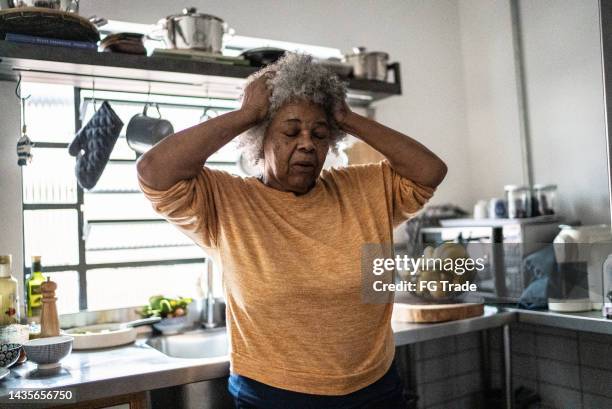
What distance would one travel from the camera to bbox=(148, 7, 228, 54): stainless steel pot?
1802mm

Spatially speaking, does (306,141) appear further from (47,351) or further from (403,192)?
(47,351)

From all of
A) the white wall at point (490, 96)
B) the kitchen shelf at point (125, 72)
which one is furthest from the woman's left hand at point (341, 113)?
the white wall at point (490, 96)

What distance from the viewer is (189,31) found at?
5.97ft

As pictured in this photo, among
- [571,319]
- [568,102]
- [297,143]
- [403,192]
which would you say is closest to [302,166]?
[297,143]

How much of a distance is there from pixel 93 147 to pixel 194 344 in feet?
2.67

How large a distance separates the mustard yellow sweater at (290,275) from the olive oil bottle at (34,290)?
87cm

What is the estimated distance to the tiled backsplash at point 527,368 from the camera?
2086 mm

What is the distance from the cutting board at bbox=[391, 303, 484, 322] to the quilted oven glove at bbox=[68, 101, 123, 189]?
1200mm

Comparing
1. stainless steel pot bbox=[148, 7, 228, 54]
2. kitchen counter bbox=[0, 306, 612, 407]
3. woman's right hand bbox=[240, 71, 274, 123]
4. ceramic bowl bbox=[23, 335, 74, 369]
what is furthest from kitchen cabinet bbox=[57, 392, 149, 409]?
stainless steel pot bbox=[148, 7, 228, 54]

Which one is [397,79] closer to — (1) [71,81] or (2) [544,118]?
(2) [544,118]

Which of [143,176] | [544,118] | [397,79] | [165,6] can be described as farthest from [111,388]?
[544,118]

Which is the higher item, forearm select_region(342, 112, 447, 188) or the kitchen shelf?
the kitchen shelf

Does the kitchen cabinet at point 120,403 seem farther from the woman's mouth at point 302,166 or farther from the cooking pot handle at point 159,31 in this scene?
the cooking pot handle at point 159,31

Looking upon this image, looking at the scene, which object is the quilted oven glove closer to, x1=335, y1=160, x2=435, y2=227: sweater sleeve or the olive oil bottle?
the olive oil bottle
